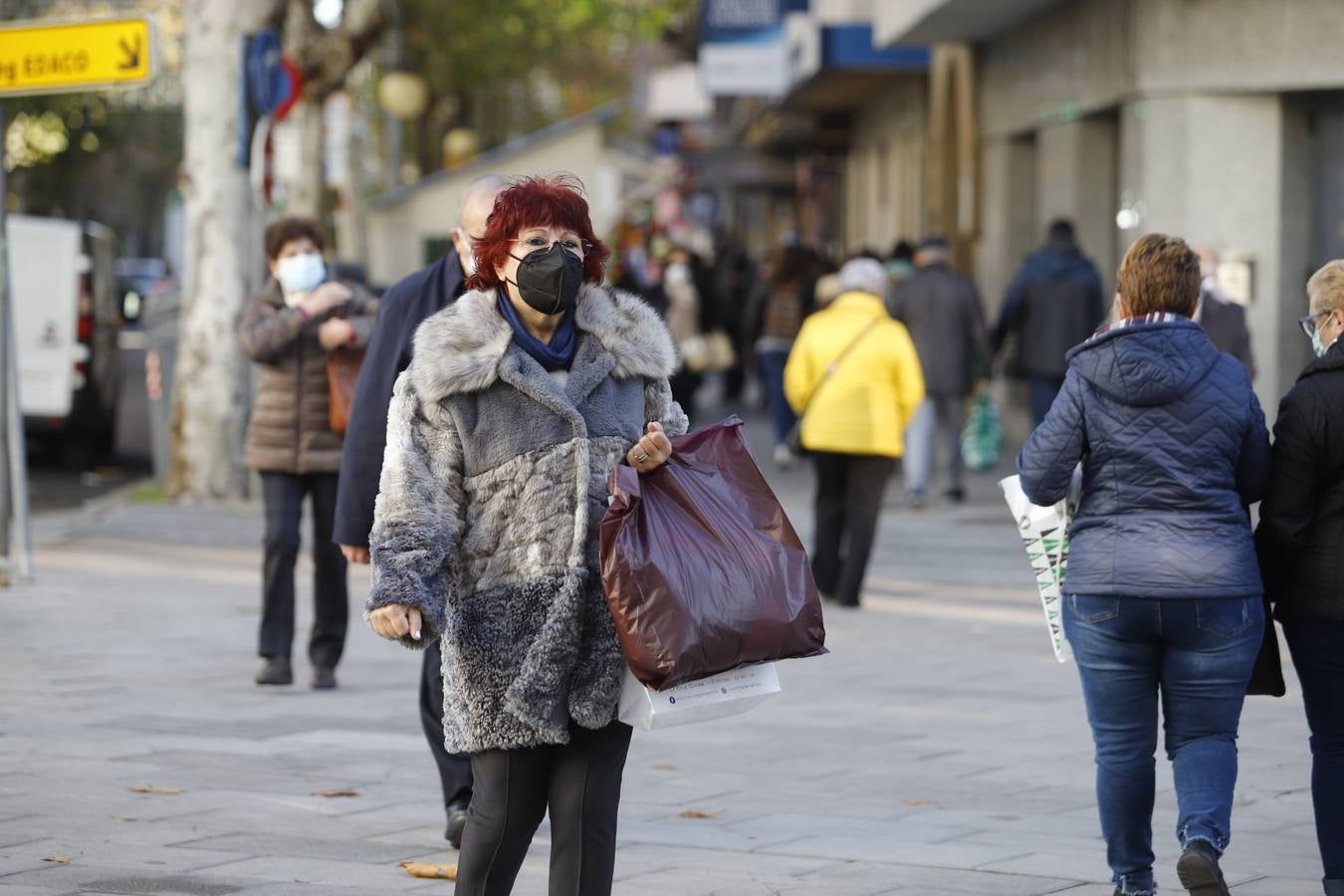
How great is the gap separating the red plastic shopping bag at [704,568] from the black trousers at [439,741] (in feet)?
5.88

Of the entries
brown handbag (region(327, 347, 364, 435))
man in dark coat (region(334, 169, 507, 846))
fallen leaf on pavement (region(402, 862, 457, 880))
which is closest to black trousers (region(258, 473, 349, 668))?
brown handbag (region(327, 347, 364, 435))

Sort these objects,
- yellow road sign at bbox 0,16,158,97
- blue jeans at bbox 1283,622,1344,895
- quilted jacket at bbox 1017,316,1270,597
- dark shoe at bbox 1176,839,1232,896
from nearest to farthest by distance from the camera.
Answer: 1. dark shoe at bbox 1176,839,1232,896
2. quilted jacket at bbox 1017,316,1270,597
3. blue jeans at bbox 1283,622,1344,895
4. yellow road sign at bbox 0,16,158,97

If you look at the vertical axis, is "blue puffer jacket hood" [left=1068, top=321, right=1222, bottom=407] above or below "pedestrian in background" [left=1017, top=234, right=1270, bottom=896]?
above

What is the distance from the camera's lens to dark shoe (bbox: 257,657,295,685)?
9062 mm

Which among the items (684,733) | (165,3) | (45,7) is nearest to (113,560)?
(684,733)

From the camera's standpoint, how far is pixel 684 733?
8.18 meters

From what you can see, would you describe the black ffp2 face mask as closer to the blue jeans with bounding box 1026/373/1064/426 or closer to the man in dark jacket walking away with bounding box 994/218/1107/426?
the man in dark jacket walking away with bounding box 994/218/1107/426

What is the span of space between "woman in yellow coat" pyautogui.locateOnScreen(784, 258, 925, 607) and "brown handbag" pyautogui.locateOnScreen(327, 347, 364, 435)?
11.9ft

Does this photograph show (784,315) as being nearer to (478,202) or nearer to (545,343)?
(478,202)

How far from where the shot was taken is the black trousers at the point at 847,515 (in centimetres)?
1166

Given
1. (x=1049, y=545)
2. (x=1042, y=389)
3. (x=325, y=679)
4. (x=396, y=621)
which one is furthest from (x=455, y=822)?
(x=1042, y=389)

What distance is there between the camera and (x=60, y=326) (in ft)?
61.7

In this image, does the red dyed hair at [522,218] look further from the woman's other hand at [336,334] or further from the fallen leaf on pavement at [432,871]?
the woman's other hand at [336,334]

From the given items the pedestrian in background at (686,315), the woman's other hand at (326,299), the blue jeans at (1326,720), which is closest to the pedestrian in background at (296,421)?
the woman's other hand at (326,299)
